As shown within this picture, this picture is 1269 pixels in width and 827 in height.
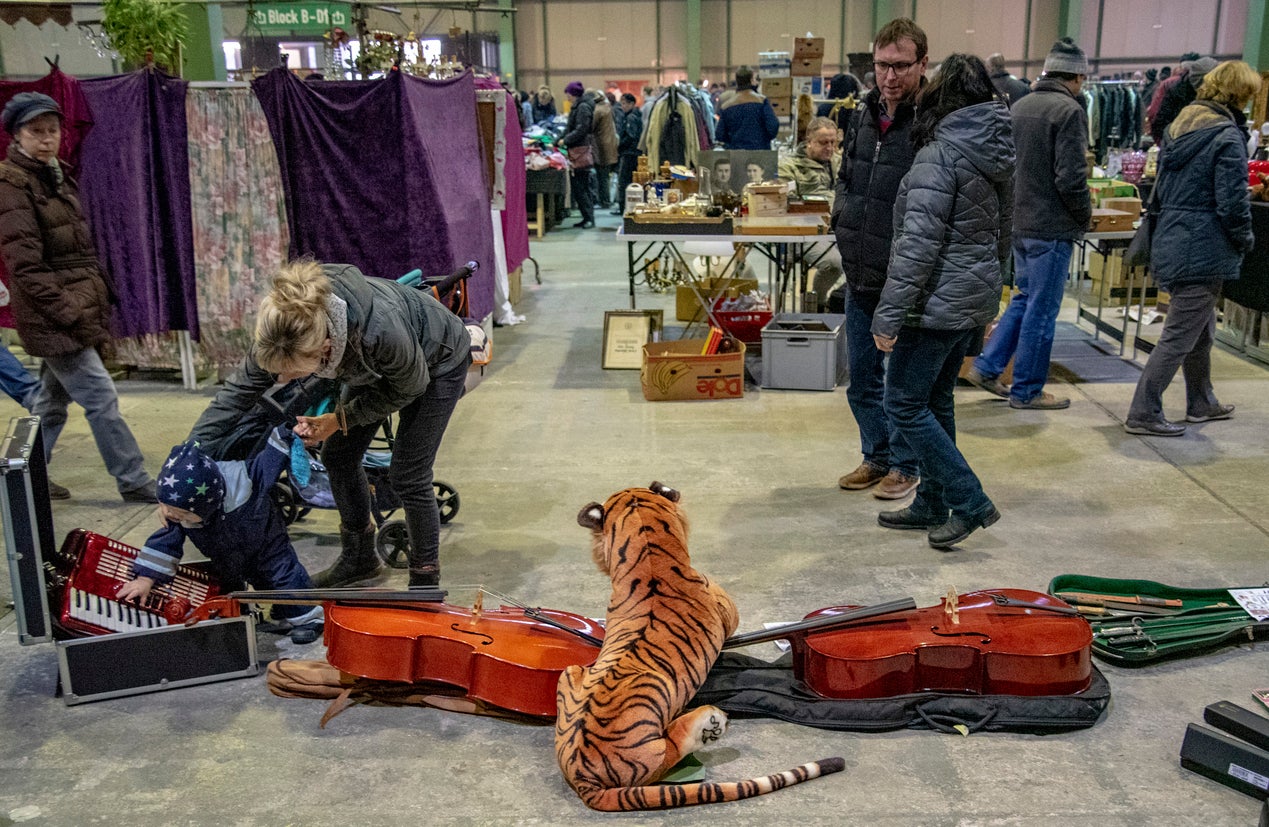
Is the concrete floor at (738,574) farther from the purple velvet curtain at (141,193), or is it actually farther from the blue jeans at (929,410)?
the purple velvet curtain at (141,193)

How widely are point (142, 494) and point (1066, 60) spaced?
5.05 m

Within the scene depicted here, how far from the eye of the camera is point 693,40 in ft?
82.3

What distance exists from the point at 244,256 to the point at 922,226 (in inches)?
170

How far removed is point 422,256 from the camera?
6574mm

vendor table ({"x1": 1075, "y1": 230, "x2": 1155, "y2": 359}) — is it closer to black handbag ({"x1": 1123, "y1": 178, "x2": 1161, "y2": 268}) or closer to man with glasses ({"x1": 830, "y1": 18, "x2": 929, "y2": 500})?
black handbag ({"x1": 1123, "y1": 178, "x2": 1161, "y2": 268})

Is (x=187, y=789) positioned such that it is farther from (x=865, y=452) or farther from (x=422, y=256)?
(x=422, y=256)

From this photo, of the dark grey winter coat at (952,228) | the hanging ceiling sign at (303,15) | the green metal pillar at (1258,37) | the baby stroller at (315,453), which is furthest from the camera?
the green metal pillar at (1258,37)

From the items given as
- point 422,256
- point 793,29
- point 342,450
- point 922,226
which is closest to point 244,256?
point 422,256

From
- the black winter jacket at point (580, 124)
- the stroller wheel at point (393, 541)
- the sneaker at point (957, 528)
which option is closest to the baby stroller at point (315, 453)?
the stroller wheel at point (393, 541)

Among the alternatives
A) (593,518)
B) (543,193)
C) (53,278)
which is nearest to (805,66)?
(543,193)

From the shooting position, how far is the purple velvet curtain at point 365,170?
637cm

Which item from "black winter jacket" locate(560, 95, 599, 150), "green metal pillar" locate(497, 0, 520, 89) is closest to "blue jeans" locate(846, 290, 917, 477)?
"black winter jacket" locate(560, 95, 599, 150)

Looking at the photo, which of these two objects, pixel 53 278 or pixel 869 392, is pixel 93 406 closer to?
pixel 53 278

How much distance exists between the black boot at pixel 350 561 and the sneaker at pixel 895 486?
215 centimetres
